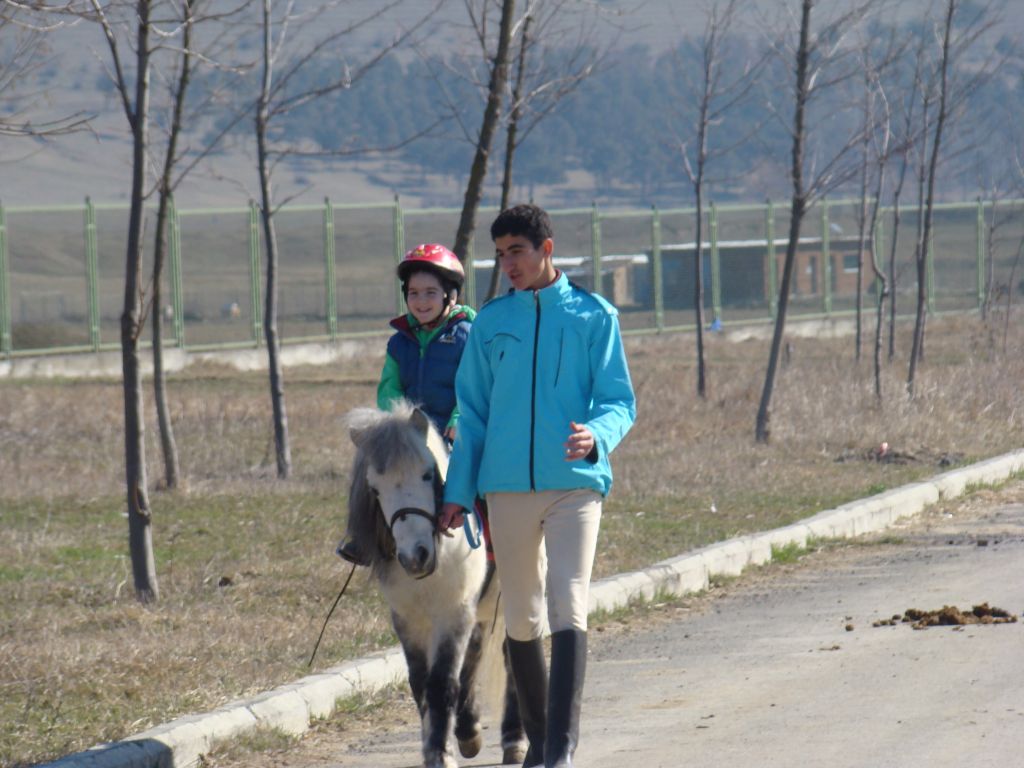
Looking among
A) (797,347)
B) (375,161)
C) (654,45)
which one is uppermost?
(654,45)

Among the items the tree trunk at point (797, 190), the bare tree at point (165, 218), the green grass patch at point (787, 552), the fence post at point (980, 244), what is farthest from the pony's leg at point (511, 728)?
the fence post at point (980, 244)

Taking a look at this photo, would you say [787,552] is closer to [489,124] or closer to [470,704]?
[489,124]

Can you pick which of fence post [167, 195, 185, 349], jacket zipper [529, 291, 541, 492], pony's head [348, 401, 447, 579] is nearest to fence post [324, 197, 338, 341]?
fence post [167, 195, 185, 349]

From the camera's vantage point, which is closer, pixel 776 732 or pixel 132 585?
pixel 776 732

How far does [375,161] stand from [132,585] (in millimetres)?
104042

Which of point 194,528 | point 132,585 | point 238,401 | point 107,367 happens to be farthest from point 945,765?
point 107,367

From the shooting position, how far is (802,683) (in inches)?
290

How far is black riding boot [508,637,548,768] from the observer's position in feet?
18.4

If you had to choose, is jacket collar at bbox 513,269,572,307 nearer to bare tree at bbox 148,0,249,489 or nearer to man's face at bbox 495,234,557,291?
man's face at bbox 495,234,557,291

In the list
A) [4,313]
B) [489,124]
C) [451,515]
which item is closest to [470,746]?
[451,515]

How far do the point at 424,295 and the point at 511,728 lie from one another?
1.77m

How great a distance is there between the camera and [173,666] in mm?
7395

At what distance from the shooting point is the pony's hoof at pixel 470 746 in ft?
20.6

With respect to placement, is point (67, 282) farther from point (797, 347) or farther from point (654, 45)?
point (654, 45)
